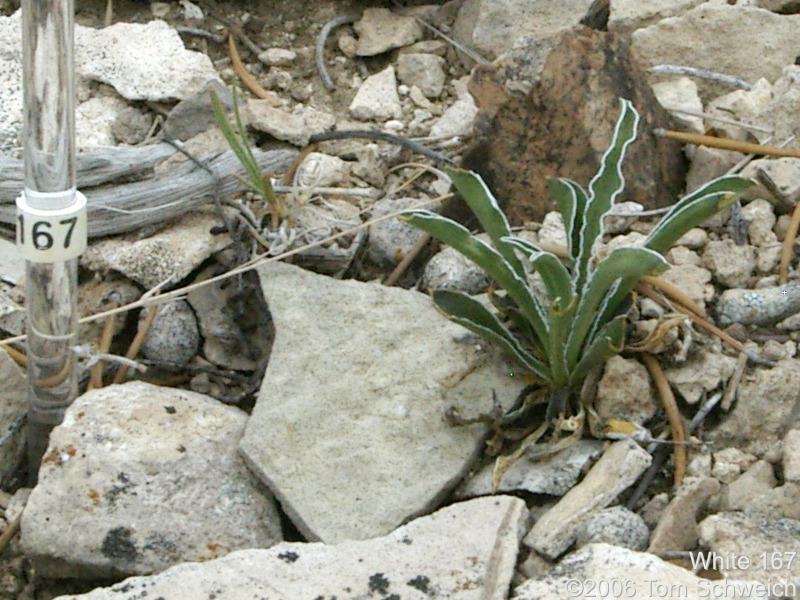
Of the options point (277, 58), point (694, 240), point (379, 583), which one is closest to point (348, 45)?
point (277, 58)

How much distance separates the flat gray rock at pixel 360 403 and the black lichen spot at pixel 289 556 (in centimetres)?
24

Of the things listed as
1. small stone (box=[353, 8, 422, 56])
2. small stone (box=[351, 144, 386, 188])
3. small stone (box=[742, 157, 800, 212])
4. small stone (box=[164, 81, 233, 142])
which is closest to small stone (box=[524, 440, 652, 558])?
small stone (box=[742, 157, 800, 212])

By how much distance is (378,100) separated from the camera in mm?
3670

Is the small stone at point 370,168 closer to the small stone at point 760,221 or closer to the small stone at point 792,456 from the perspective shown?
the small stone at point 760,221

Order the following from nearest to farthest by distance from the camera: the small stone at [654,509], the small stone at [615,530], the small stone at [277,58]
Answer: the small stone at [615,530] → the small stone at [654,509] → the small stone at [277,58]

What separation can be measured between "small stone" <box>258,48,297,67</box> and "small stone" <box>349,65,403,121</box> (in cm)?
25

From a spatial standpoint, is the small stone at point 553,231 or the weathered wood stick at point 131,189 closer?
the small stone at point 553,231

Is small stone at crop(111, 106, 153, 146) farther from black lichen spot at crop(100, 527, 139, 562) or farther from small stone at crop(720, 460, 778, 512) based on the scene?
small stone at crop(720, 460, 778, 512)

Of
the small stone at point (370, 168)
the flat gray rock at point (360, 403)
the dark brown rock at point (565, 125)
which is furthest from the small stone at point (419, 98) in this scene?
the flat gray rock at point (360, 403)

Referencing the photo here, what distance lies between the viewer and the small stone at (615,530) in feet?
7.48

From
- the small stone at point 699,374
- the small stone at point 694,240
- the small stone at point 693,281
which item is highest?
the small stone at point 694,240

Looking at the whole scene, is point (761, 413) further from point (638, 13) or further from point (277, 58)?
point (277, 58)

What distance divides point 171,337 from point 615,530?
4.13ft

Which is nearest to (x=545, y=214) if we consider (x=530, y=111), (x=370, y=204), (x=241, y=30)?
(x=530, y=111)
